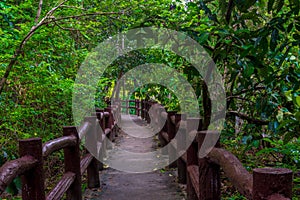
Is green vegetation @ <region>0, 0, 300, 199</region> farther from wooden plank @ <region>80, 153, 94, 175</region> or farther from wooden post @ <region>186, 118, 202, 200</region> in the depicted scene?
wooden plank @ <region>80, 153, 94, 175</region>

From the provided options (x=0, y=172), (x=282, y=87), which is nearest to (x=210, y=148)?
(x=282, y=87)

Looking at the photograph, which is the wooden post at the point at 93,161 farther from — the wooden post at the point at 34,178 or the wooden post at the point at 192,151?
the wooden post at the point at 34,178

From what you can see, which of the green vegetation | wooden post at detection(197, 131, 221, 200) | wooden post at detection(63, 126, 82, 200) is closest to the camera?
wooden post at detection(197, 131, 221, 200)

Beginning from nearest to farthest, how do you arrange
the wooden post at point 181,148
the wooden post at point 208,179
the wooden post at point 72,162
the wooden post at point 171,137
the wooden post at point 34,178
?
1. the wooden post at point 34,178
2. the wooden post at point 208,179
3. the wooden post at point 72,162
4. the wooden post at point 181,148
5. the wooden post at point 171,137

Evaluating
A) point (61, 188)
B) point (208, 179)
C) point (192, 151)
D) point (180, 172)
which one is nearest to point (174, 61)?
point (180, 172)

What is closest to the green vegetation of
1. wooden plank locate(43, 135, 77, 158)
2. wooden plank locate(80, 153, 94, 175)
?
wooden plank locate(43, 135, 77, 158)

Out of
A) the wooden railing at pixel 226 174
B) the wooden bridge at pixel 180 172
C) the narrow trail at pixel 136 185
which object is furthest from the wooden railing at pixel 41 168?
the wooden railing at pixel 226 174

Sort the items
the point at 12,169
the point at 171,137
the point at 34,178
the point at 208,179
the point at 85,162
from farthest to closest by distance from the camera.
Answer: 1. the point at 171,137
2. the point at 85,162
3. the point at 208,179
4. the point at 34,178
5. the point at 12,169

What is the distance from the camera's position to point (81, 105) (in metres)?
6.10

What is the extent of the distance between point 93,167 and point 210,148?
242cm

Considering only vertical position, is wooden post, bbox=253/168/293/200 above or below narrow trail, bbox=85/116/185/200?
above

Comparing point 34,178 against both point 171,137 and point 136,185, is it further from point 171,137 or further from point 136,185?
point 171,137

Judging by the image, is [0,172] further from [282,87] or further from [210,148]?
[282,87]

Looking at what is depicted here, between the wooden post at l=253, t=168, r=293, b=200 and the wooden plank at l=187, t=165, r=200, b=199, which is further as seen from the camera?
the wooden plank at l=187, t=165, r=200, b=199
